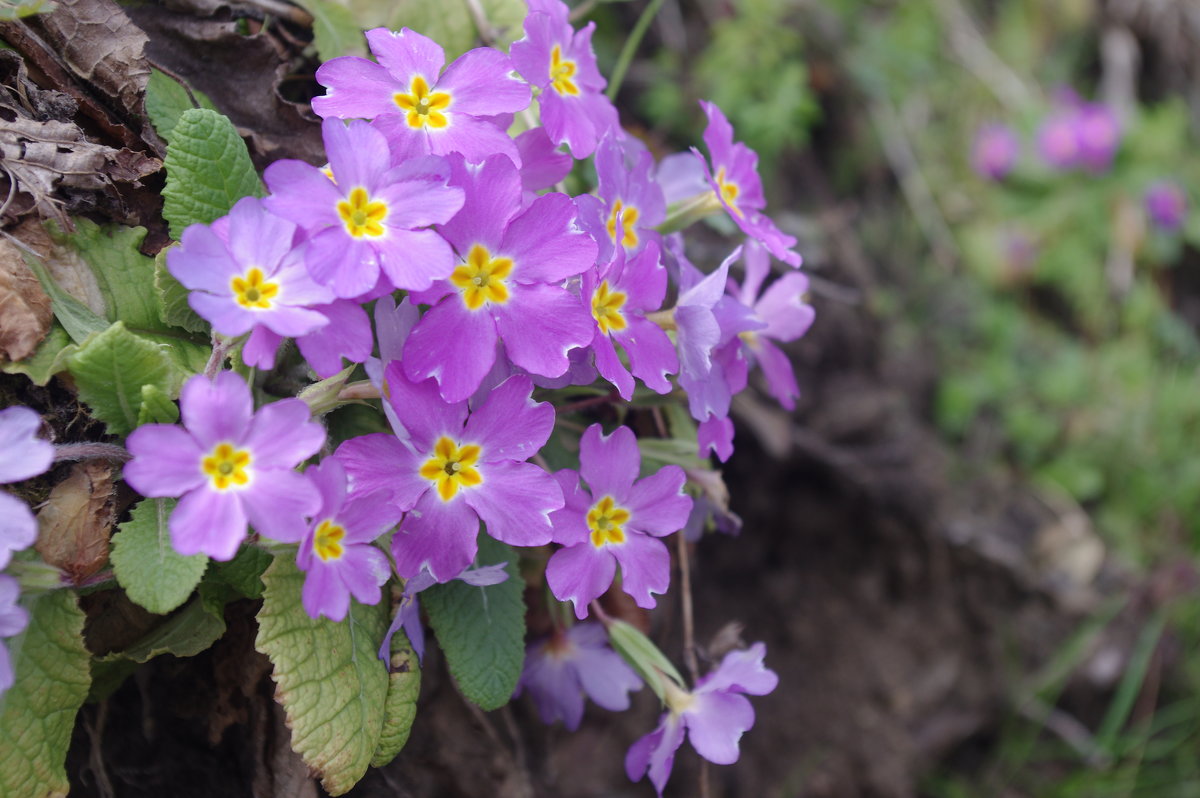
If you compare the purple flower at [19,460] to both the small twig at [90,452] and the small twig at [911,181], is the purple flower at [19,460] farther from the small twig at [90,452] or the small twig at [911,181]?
the small twig at [911,181]

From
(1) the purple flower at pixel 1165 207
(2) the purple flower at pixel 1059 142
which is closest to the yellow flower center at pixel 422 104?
(2) the purple flower at pixel 1059 142

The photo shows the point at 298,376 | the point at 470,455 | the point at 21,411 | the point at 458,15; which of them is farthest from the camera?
the point at 458,15

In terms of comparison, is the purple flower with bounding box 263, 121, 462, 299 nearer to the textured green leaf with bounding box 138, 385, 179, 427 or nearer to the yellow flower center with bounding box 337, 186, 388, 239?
the yellow flower center with bounding box 337, 186, 388, 239

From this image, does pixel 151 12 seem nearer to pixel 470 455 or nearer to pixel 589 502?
pixel 470 455

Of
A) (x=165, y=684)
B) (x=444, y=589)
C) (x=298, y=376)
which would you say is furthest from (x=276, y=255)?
(x=165, y=684)

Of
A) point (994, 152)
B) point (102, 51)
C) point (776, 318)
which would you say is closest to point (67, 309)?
point (102, 51)

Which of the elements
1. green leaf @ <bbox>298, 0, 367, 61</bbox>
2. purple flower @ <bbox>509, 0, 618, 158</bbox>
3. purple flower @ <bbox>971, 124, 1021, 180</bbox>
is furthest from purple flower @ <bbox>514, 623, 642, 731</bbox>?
purple flower @ <bbox>971, 124, 1021, 180</bbox>

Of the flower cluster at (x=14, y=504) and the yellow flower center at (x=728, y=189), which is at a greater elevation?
the yellow flower center at (x=728, y=189)
